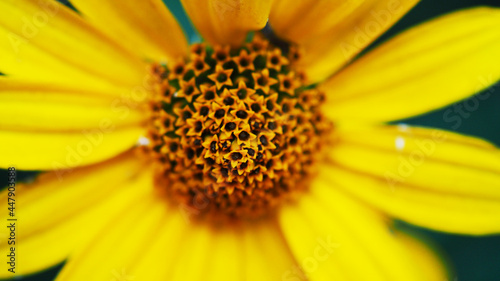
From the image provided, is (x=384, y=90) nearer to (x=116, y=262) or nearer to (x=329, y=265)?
(x=329, y=265)

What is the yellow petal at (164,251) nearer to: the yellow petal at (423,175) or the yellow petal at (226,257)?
the yellow petal at (226,257)

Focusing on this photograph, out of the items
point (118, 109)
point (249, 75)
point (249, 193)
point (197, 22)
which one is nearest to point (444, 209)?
point (249, 193)

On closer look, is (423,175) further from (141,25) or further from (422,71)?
(141,25)
